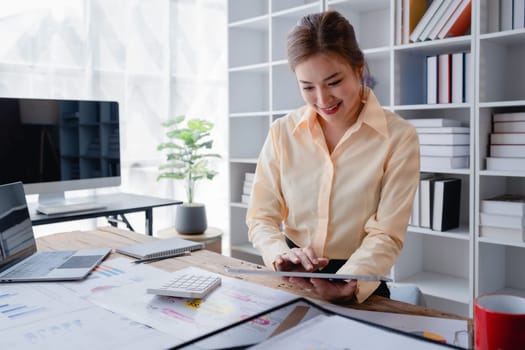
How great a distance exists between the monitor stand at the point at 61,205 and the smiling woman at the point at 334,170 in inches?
52.4

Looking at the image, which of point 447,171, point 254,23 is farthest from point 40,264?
point 254,23

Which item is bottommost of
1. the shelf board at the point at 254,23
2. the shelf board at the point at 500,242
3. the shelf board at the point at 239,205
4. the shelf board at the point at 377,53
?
the shelf board at the point at 500,242

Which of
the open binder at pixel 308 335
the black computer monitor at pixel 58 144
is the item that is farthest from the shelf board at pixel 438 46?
the open binder at pixel 308 335

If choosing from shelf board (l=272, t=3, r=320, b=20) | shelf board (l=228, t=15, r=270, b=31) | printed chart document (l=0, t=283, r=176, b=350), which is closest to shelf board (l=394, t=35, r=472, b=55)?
shelf board (l=272, t=3, r=320, b=20)

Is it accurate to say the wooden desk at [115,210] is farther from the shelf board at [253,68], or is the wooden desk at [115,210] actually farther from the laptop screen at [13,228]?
the shelf board at [253,68]

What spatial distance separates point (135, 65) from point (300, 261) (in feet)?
9.42

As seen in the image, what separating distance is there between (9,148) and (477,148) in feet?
7.30

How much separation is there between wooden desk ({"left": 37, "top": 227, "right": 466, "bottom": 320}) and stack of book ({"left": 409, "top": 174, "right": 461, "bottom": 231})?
4.75ft

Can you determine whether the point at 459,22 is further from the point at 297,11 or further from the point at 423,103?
the point at 297,11

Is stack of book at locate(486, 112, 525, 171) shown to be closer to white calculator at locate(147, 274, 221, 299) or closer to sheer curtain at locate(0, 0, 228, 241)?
white calculator at locate(147, 274, 221, 299)

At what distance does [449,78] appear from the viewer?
2492 millimetres

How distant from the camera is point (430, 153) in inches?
100

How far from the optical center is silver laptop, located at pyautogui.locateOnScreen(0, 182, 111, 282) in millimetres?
1207

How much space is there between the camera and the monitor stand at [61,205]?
241cm
